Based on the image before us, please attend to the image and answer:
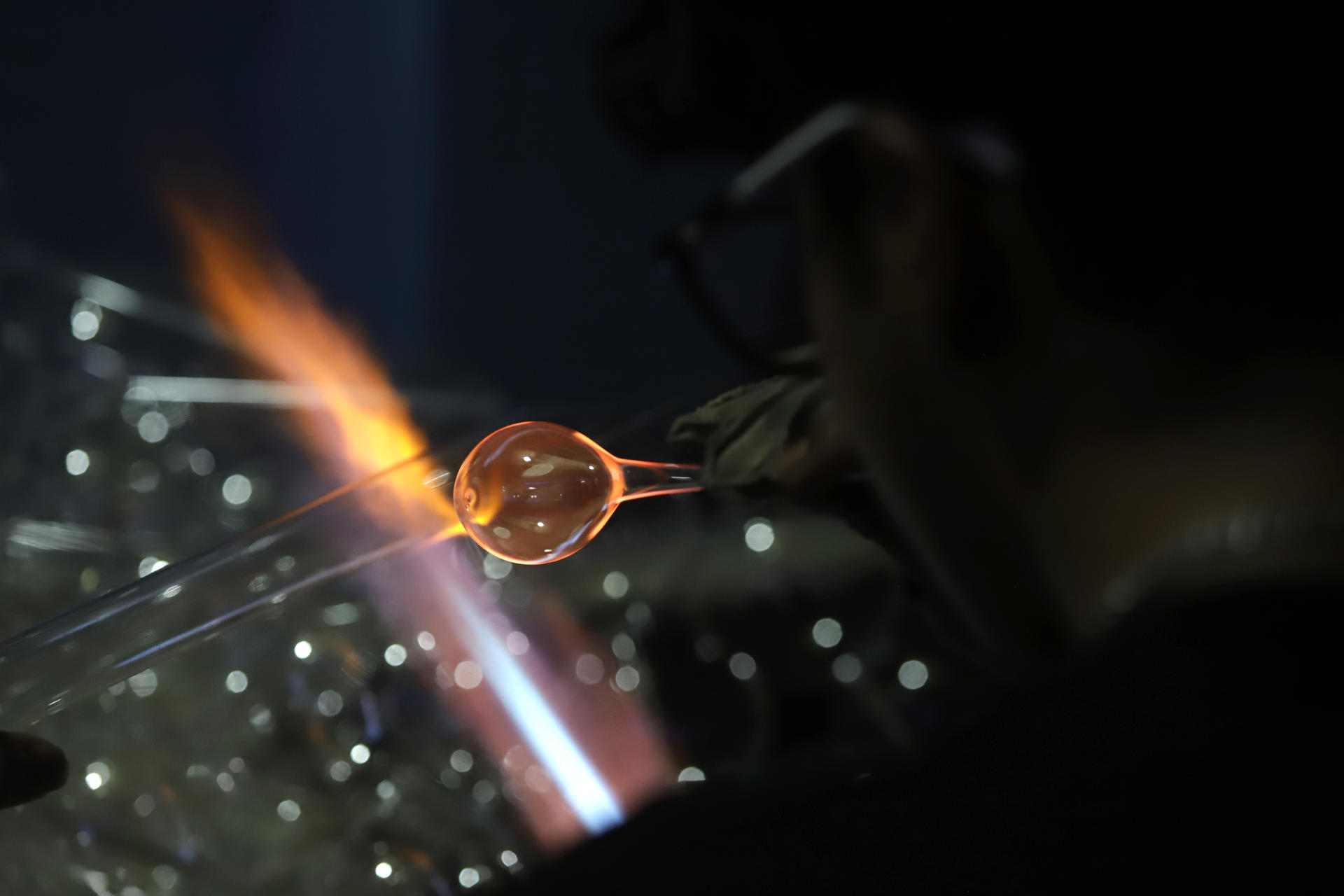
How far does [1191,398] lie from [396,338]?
615 millimetres

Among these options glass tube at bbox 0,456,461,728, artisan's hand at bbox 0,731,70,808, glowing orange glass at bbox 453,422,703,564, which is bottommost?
glowing orange glass at bbox 453,422,703,564

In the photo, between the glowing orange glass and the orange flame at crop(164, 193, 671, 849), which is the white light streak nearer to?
the orange flame at crop(164, 193, 671, 849)

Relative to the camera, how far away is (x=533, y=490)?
24cm

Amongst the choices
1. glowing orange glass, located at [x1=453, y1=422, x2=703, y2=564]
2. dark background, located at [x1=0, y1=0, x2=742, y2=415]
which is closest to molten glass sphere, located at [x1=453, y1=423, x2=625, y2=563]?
glowing orange glass, located at [x1=453, y1=422, x2=703, y2=564]

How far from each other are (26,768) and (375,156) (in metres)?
Answer: 0.57

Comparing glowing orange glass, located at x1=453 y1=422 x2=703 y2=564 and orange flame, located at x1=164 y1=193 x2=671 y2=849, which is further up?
orange flame, located at x1=164 y1=193 x2=671 y2=849

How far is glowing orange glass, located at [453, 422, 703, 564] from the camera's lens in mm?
239

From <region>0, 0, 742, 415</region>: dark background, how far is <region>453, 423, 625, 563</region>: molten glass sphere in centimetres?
33

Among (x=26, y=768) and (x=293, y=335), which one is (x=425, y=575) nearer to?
(x=26, y=768)

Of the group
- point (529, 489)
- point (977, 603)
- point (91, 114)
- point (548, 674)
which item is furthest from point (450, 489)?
point (91, 114)

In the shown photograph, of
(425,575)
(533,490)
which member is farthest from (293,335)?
(533,490)

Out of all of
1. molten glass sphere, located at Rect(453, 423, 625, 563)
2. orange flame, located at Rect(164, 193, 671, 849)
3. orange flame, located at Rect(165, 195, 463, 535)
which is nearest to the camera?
molten glass sphere, located at Rect(453, 423, 625, 563)

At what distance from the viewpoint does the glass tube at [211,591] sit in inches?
10.5

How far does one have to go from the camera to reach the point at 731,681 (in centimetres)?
53
